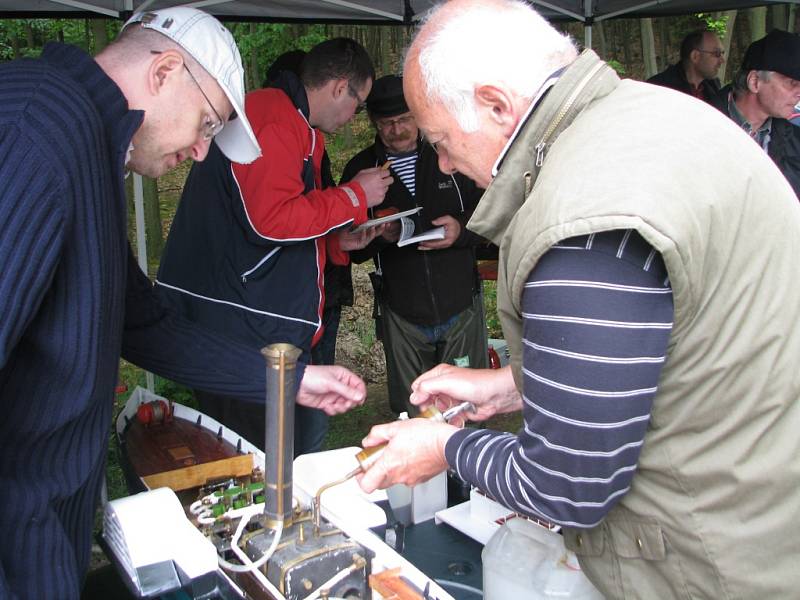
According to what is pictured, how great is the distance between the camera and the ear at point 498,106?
1.24 meters

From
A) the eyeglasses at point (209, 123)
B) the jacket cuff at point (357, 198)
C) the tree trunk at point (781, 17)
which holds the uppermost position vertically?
the tree trunk at point (781, 17)

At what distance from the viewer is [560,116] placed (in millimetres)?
1211

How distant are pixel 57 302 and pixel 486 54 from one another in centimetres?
78

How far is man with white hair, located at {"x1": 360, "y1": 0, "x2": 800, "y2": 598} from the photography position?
103cm

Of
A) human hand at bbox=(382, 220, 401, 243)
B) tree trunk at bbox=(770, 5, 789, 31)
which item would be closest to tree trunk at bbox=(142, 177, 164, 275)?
human hand at bbox=(382, 220, 401, 243)

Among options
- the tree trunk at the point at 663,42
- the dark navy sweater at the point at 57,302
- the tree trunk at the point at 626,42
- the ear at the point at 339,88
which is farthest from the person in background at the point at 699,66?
the tree trunk at the point at 626,42

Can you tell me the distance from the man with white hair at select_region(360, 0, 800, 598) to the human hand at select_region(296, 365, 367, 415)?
27.1 inches

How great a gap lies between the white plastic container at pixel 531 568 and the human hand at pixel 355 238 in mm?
2026

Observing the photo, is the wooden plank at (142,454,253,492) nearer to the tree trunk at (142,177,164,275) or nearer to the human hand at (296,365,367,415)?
the human hand at (296,365,367,415)

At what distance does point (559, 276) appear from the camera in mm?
1048

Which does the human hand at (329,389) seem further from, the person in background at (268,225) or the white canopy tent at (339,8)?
the white canopy tent at (339,8)

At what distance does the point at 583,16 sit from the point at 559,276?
4.73 m

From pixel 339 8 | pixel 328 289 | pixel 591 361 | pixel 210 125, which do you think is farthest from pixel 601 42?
pixel 591 361

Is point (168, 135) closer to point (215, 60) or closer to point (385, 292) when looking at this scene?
point (215, 60)
